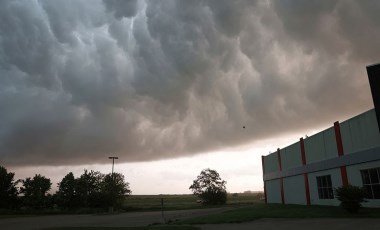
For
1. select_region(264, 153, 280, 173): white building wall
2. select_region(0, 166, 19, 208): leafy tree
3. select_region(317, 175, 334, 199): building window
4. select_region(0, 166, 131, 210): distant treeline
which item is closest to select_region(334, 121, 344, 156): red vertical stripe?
select_region(317, 175, 334, 199): building window

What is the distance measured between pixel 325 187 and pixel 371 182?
720 cm

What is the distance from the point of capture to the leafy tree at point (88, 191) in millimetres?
72875

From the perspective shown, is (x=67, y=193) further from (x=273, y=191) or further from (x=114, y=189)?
(x=273, y=191)

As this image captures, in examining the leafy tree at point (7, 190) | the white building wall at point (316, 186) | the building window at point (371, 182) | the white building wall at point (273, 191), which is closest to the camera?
the building window at point (371, 182)

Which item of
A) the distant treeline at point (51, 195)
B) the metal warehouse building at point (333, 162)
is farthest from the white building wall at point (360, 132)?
the distant treeline at point (51, 195)

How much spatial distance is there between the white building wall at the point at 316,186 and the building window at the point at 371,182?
11.2ft

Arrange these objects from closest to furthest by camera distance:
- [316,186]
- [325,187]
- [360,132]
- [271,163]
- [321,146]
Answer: [360,132]
[325,187]
[321,146]
[316,186]
[271,163]

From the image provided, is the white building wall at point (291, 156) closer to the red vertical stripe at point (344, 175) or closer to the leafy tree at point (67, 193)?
the red vertical stripe at point (344, 175)

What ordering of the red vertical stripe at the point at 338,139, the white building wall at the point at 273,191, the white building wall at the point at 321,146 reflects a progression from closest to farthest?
the red vertical stripe at the point at 338,139, the white building wall at the point at 321,146, the white building wall at the point at 273,191

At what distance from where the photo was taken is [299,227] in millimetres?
18375

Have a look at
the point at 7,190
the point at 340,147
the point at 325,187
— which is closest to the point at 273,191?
the point at 325,187

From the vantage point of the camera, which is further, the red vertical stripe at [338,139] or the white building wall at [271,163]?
the white building wall at [271,163]

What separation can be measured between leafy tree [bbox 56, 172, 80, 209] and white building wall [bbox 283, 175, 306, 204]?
4679cm

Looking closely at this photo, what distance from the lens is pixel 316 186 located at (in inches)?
1342
